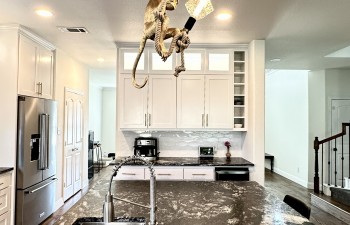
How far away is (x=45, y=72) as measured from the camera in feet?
14.3

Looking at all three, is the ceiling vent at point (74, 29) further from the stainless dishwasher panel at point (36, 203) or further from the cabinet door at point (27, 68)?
the stainless dishwasher panel at point (36, 203)

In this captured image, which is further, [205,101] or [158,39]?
[205,101]

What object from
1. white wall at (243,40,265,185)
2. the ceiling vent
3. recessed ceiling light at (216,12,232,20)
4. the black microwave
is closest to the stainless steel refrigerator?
the ceiling vent

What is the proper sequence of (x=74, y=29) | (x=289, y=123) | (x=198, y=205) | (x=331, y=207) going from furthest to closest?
1. (x=289, y=123)
2. (x=331, y=207)
3. (x=74, y=29)
4. (x=198, y=205)

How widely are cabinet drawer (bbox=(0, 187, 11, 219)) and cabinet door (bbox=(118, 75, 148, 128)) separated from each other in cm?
171

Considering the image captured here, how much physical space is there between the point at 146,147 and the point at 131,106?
0.70 m

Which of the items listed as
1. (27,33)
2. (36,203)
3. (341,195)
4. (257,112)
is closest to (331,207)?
(341,195)

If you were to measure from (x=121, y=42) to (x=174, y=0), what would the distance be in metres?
2.92

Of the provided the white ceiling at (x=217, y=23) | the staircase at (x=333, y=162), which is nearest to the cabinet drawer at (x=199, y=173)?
the white ceiling at (x=217, y=23)

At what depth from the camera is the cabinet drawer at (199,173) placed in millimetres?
3996

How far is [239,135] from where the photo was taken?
4727mm

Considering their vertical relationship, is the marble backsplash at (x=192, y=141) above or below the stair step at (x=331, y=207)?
above

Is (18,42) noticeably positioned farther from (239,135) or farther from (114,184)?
(239,135)

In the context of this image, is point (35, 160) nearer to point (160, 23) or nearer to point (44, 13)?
point (44, 13)
